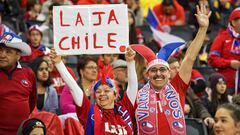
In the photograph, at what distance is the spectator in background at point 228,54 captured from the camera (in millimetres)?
9984

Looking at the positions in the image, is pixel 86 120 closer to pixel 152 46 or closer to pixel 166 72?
pixel 166 72

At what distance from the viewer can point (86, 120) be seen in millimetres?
7047

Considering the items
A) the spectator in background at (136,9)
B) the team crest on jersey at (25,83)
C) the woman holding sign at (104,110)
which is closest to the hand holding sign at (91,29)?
the woman holding sign at (104,110)

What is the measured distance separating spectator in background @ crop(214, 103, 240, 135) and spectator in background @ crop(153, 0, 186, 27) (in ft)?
24.0

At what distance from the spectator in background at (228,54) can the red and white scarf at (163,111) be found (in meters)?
2.95

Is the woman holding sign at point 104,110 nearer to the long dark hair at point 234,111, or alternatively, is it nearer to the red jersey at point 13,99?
the red jersey at point 13,99

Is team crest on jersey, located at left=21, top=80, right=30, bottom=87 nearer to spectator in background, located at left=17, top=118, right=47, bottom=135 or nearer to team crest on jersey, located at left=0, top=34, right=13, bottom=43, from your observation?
team crest on jersey, located at left=0, top=34, right=13, bottom=43

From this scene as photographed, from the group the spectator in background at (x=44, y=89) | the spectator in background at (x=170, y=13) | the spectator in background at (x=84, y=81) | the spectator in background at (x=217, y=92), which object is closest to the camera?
the spectator in background at (x=84, y=81)

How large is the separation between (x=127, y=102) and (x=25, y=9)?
713cm

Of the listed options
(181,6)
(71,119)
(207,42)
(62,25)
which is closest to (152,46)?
(207,42)

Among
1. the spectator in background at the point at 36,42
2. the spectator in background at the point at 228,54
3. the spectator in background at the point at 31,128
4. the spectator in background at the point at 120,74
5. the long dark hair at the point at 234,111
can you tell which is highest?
the spectator in background at the point at 36,42

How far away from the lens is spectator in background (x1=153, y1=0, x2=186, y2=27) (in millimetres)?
13297

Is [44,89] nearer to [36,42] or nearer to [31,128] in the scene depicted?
[36,42]

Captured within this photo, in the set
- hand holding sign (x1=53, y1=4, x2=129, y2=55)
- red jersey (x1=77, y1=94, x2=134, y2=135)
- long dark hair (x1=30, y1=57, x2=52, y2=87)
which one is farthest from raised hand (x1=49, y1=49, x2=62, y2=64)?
long dark hair (x1=30, y1=57, x2=52, y2=87)
